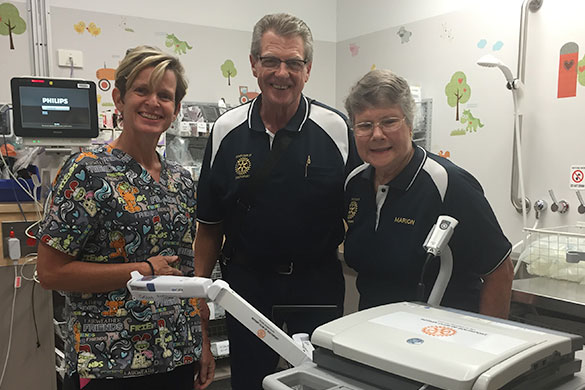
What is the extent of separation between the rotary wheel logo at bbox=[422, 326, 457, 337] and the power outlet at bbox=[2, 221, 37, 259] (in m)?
2.16

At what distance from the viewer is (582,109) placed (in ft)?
8.32

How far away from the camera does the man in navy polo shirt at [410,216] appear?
1.36 meters

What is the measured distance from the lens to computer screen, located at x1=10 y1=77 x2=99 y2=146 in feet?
7.93

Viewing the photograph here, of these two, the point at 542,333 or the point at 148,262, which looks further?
the point at 148,262

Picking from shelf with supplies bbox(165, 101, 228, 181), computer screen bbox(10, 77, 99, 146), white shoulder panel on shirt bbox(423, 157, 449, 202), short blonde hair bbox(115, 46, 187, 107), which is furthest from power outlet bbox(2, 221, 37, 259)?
white shoulder panel on shirt bbox(423, 157, 449, 202)

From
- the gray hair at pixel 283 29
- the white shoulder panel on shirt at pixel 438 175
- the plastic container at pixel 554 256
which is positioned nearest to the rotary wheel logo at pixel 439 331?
the white shoulder panel on shirt at pixel 438 175

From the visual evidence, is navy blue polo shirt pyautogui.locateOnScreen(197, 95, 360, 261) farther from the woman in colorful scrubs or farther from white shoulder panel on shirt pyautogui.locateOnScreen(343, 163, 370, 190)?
the woman in colorful scrubs

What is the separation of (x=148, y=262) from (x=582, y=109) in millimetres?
2335

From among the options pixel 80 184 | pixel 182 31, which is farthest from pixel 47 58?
pixel 80 184

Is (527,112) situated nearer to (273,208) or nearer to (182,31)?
(273,208)

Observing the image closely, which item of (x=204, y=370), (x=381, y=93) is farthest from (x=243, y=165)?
(x=204, y=370)

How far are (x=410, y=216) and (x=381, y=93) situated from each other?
359 mm

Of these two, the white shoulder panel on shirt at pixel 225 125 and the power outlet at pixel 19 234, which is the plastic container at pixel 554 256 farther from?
the power outlet at pixel 19 234

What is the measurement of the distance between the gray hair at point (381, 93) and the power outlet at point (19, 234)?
1.88m
